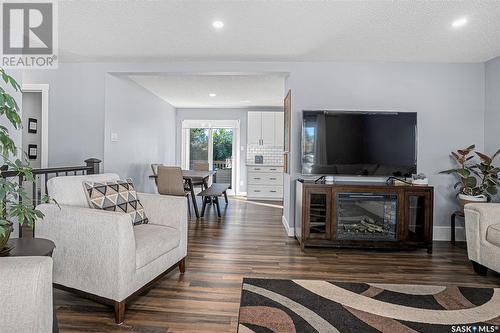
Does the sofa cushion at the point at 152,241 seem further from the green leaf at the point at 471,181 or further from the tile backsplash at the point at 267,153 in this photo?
the tile backsplash at the point at 267,153

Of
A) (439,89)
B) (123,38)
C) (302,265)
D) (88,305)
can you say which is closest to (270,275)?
(302,265)

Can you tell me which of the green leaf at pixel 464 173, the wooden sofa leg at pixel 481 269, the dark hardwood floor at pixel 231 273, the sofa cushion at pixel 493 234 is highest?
the green leaf at pixel 464 173

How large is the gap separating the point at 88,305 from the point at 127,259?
55 cm

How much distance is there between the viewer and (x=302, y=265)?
2.64 m

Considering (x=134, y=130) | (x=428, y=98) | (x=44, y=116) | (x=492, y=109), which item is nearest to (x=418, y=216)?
(x=428, y=98)

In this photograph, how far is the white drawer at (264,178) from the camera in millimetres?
6816

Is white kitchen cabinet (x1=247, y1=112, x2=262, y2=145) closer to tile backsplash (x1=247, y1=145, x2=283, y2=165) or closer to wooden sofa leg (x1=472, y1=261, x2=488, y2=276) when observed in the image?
tile backsplash (x1=247, y1=145, x2=283, y2=165)

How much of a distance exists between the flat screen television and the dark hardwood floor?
38.8 inches

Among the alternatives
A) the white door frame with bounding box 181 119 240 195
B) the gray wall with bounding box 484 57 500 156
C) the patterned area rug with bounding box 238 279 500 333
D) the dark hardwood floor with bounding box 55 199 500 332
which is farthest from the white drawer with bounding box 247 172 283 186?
the patterned area rug with bounding box 238 279 500 333

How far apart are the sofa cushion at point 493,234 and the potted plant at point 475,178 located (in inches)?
34.3

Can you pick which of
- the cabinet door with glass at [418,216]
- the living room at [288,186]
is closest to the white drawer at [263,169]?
the living room at [288,186]

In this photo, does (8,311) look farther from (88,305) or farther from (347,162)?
(347,162)

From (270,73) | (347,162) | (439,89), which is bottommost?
(347,162)

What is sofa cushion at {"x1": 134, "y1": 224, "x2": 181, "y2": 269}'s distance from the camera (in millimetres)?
1798
